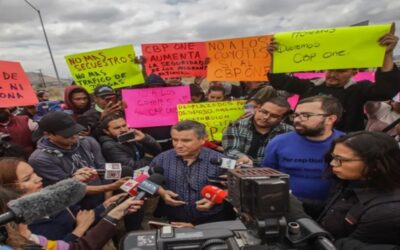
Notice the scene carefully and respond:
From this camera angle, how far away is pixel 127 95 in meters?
4.41

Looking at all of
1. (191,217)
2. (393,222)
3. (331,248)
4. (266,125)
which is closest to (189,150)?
(191,217)

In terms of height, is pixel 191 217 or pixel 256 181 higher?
pixel 256 181

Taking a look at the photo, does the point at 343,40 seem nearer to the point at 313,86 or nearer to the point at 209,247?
the point at 313,86

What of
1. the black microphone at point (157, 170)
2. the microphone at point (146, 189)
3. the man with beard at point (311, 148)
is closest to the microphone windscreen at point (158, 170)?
the black microphone at point (157, 170)

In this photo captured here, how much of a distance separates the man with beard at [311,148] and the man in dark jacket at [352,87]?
70 cm

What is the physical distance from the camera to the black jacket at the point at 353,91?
9.81 feet

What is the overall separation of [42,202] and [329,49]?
2.80 meters

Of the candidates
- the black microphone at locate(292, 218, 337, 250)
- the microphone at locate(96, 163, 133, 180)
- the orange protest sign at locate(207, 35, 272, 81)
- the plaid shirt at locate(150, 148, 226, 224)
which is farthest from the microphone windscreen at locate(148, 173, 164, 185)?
the orange protest sign at locate(207, 35, 272, 81)

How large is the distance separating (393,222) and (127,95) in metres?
3.42

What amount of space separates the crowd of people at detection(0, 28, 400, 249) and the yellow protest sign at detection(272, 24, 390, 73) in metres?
0.10

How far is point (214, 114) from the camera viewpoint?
413 centimetres

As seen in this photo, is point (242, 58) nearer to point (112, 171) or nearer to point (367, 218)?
point (112, 171)

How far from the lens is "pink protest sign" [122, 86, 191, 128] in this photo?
14.4 ft

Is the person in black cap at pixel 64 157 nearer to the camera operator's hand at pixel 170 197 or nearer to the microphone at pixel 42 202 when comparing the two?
the camera operator's hand at pixel 170 197
